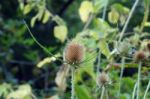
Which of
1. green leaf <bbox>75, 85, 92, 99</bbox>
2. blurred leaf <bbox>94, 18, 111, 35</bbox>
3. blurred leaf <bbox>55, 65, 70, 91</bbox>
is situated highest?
blurred leaf <bbox>94, 18, 111, 35</bbox>

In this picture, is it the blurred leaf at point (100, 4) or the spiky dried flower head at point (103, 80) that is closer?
the spiky dried flower head at point (103, 80)

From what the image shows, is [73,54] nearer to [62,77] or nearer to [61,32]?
[62,77]

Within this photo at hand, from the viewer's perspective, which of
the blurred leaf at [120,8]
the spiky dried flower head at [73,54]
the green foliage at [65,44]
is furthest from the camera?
the blurred leaf at [120,8]

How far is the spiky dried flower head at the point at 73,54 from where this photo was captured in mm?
819

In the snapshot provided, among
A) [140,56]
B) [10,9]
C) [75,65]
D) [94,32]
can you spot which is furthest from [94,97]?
[10,9]

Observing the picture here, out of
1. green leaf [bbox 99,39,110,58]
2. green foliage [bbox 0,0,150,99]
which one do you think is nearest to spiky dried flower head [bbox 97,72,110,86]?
green foliage [bbox 0,0,150,99]

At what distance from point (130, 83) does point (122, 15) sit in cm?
36

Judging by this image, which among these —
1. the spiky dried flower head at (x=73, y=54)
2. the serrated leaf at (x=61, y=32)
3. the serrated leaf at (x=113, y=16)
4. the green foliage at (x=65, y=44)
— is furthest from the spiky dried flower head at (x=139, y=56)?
the serrated leaf at (x=61, y=32)

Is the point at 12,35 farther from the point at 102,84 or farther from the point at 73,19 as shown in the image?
the point at 102,84

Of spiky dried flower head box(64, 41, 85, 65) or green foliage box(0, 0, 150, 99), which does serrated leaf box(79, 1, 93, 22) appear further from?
spiky dried flower head box(64, 41, 85, 65)

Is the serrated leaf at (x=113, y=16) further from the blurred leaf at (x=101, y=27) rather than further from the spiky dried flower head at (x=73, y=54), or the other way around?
the spiky dried flower head at (x=73, y=54)

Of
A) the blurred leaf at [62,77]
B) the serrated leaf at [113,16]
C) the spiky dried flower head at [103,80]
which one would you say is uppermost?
the serrated leaf at [113,16]

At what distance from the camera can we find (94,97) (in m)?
1.23

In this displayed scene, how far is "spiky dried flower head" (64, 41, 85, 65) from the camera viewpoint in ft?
2.69
